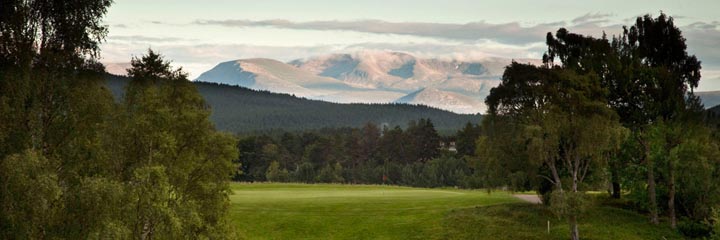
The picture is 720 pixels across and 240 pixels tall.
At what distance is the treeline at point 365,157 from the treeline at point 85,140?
362ft

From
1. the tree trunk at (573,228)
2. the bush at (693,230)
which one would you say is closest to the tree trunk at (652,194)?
the bush at (693,230)

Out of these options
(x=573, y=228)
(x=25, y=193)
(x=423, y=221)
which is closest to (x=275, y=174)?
(x=423, y=221)

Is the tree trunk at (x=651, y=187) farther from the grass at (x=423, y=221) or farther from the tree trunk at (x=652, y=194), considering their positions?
the grass at (x=423, y=221)

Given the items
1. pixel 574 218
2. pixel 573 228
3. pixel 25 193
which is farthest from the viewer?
pixel 573 228

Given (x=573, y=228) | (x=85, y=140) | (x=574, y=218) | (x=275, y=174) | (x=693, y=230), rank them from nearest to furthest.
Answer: (x=85, y=140) → (x=574, y=218) → (x=573, y=228) → (x=693, y=230) → (x=275, y=174)

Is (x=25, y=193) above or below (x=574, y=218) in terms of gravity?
above

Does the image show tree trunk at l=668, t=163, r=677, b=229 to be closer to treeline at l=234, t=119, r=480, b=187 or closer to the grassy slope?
the grassy slope

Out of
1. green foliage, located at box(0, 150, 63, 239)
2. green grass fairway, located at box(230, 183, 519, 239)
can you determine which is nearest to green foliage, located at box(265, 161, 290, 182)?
green grass fairway, located at box(230, 183, 519, 239)

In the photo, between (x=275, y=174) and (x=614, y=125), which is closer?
(x=614, y=125)

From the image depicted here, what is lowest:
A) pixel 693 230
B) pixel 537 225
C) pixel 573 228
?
pixel 693 230

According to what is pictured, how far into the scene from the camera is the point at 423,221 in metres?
58.7

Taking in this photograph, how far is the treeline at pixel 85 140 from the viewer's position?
25.7m

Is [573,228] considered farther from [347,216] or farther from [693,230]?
[347,216]

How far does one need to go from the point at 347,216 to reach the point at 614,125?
23.8 metres
